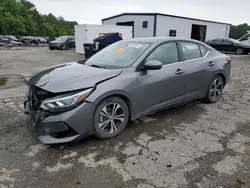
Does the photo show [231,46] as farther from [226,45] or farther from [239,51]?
[239,51]

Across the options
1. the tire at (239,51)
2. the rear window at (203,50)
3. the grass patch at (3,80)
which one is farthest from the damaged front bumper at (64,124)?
the tire at (239,51)

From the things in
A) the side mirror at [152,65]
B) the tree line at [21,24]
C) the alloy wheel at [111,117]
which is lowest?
the alloy wheel at [111,117]

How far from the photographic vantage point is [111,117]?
296cm

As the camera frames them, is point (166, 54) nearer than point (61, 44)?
Yes

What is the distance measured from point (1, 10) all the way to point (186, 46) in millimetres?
63957

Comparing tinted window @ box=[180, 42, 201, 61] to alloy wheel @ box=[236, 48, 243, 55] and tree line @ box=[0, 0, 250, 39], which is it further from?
tree line @ box=[0, 0, 250, 39]

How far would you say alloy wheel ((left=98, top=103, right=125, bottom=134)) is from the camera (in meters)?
2.87

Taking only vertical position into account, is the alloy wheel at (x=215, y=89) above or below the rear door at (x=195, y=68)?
below

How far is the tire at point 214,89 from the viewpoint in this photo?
4.41m

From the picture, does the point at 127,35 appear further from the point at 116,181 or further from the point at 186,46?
the point at 116,181

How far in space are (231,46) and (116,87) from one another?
17524 millimetres

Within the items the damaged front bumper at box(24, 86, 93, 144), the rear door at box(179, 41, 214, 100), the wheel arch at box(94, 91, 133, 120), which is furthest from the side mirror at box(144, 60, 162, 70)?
the damaged front bumper at box(24, 86, 93, 144)

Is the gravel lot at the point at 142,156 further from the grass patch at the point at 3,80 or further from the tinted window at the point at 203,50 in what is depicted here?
the grass patch at the point at 3,80

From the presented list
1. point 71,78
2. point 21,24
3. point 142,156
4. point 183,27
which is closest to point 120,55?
point 71,78
